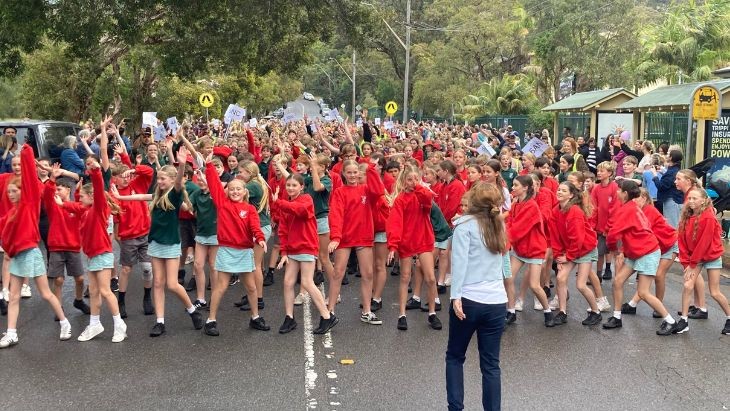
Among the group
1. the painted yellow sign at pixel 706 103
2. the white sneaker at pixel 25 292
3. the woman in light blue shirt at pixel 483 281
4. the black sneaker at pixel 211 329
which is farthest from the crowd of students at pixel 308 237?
the painted yellow sign at pixel 706 103

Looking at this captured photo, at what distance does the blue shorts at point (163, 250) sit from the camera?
8.27 meters

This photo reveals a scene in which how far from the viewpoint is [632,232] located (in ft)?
28.3

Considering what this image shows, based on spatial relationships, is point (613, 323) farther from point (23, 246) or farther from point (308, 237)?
point (23, 246)

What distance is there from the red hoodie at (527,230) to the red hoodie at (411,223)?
34.0 inches

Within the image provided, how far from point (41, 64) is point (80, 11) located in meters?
9.18

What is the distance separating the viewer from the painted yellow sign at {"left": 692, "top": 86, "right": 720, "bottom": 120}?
536 inches

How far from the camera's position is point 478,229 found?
5484 mm

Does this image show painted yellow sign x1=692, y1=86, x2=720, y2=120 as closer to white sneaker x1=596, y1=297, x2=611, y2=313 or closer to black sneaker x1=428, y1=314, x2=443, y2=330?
white sneaker x1=596, y1=297, x2=611, y2=313

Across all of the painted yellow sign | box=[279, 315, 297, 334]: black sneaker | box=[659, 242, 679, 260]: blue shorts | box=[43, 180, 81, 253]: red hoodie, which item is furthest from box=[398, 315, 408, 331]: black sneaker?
the painted yellow sign

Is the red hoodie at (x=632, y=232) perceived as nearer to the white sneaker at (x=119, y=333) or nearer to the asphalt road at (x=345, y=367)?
the asphalt road at (x=345, y=367)

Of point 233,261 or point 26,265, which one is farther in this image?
point 233,261

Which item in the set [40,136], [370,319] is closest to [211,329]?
[370,319]

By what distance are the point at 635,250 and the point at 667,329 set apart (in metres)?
0.84

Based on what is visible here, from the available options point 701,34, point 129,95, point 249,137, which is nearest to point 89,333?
point 249,137
